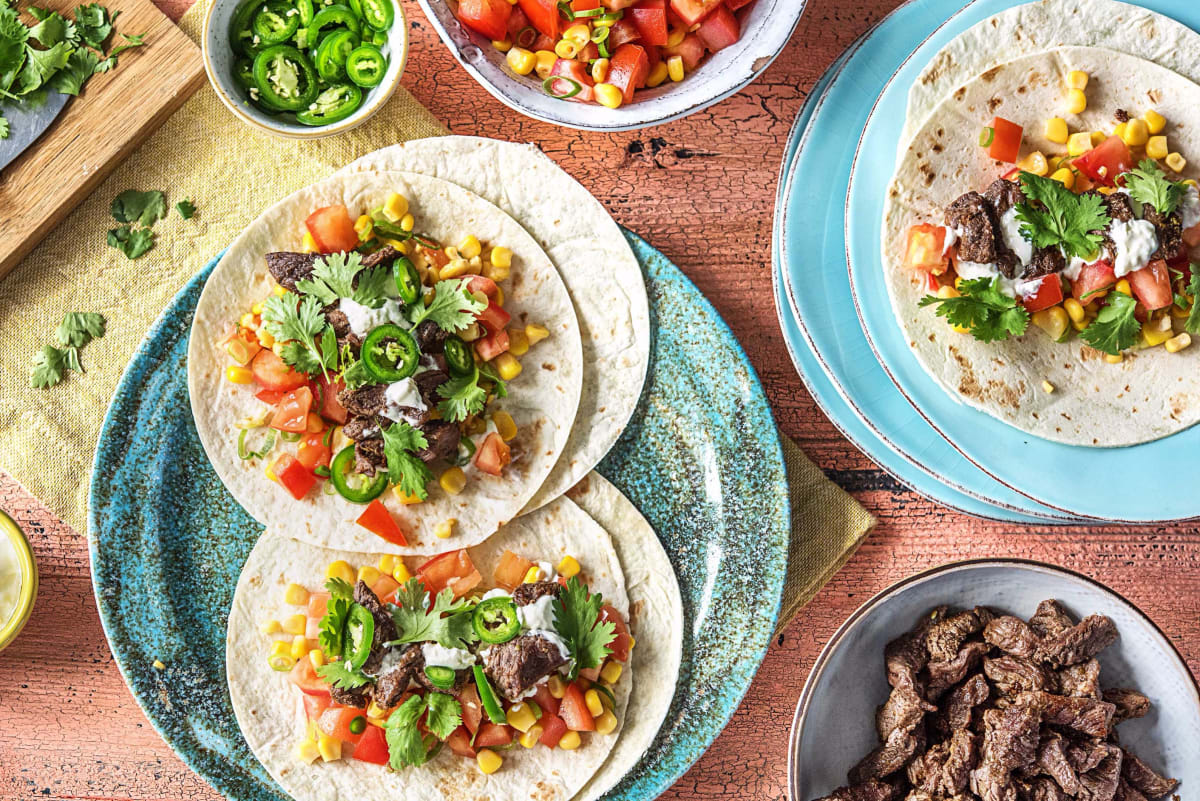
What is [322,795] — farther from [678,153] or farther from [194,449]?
[678,153]

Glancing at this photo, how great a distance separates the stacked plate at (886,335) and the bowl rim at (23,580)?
3390 millimetres

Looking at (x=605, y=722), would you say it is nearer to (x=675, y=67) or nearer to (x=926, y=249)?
(x=926, y=249)

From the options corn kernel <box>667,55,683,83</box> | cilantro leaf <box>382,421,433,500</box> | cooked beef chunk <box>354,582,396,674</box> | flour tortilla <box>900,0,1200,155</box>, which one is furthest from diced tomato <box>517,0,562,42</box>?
cooked beef chunk <box>354,582,396,674</box>

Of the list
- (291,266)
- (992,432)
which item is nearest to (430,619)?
(291,266)

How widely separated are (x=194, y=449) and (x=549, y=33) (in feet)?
7.39

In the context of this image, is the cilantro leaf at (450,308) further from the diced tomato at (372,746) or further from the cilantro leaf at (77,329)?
the diced tomato at (372,746)

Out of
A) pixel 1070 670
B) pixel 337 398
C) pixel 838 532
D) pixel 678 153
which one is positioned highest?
pixel 337 398

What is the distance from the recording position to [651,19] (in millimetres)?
3580

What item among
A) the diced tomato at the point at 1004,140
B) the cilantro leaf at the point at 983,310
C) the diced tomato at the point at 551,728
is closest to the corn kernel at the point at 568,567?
the diced tomato at the point at 551,728

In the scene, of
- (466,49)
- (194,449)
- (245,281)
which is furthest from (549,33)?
(194,449)

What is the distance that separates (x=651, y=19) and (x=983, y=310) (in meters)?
1.70

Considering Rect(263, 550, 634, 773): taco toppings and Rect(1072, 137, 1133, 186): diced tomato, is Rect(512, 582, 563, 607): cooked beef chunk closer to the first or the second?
Rect(263, 550, 634, 773): taco toppings

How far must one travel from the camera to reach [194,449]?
3.83 meters

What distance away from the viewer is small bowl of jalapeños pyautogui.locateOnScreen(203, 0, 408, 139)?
12.3ft
